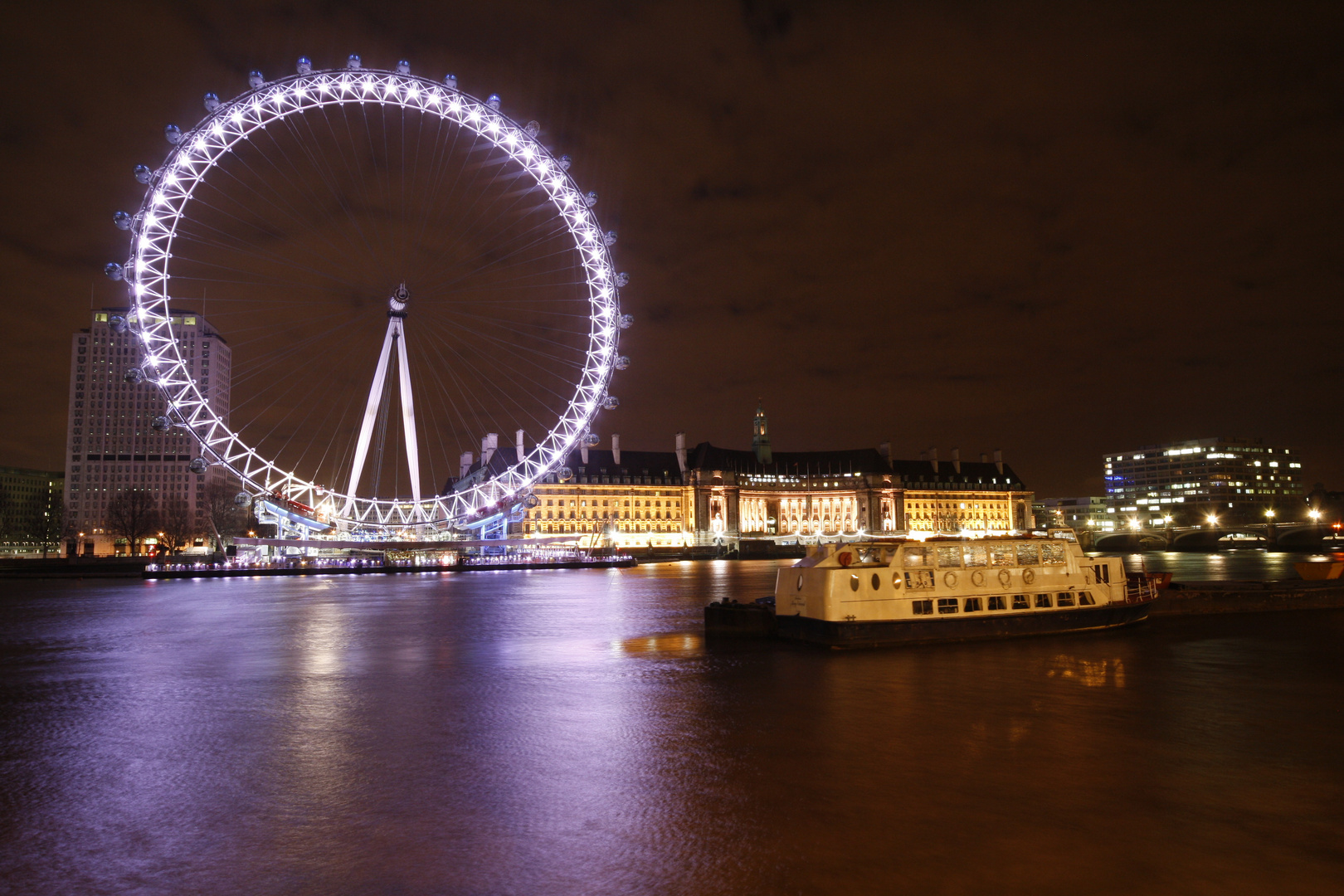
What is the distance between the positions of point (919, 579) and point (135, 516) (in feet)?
410

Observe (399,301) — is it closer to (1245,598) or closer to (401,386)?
(401,386)

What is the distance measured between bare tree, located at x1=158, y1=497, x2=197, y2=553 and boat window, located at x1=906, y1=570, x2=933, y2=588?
116755mm

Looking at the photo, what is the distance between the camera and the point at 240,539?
90.1 m

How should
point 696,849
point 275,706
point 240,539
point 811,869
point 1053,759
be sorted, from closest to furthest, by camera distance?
point 811,869
point 696,849
point 1053,759
point 275,706
point 240,539

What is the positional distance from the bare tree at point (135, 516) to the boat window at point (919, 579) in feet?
405

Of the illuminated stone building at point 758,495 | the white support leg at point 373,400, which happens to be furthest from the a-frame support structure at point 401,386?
the illuminated stone building at point 758,495

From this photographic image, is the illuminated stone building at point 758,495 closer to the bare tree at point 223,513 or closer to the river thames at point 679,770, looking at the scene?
the bare tree at point 223,513

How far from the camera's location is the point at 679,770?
517 inches

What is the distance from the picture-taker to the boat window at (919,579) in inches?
1078

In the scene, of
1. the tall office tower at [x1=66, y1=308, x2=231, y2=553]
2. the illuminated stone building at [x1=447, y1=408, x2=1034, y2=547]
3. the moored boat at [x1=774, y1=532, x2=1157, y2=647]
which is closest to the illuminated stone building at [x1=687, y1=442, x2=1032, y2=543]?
the illuminated stone building at [x1=447, y1=408, x2=1034, y2=547]

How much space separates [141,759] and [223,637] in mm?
19386

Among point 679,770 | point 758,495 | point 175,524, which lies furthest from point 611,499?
Answer: point 679,770

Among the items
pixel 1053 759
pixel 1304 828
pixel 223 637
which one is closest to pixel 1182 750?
pixel 1053 759

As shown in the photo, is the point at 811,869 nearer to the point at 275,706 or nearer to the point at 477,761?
the point at 477,761
